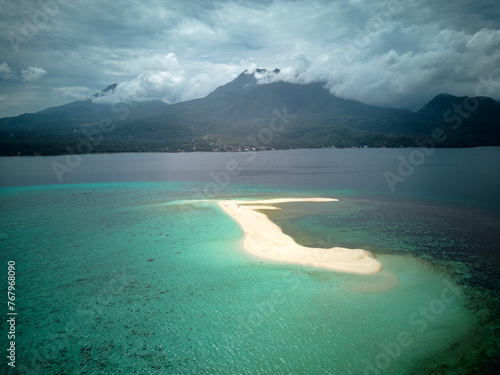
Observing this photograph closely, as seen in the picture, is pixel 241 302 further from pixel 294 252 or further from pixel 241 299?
pixel 294 252

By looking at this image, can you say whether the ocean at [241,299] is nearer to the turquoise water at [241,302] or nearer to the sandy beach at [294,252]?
the turquoise water at [241,302]

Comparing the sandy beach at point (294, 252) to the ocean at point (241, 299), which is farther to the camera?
the sandy beach at point (294, 252)

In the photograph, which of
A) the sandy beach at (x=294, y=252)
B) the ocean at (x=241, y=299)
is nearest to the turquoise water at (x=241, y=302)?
the ocean at (x=241, y=299)

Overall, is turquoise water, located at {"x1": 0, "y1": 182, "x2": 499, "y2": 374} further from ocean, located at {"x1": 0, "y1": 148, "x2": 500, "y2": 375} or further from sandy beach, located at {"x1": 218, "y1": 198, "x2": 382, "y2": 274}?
sandy beach, located at {"x1": 218, "y1": 198, "x2": 382, "y2": 274}

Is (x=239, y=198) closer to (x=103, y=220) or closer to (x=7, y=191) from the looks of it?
(x=103, y=220)

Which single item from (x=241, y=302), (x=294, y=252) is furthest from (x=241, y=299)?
(x=294, y=252)

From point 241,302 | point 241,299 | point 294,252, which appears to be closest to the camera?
point 241,302

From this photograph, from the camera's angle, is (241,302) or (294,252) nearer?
(241,302)

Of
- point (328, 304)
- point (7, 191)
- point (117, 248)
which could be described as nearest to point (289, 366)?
point (328, 304)
